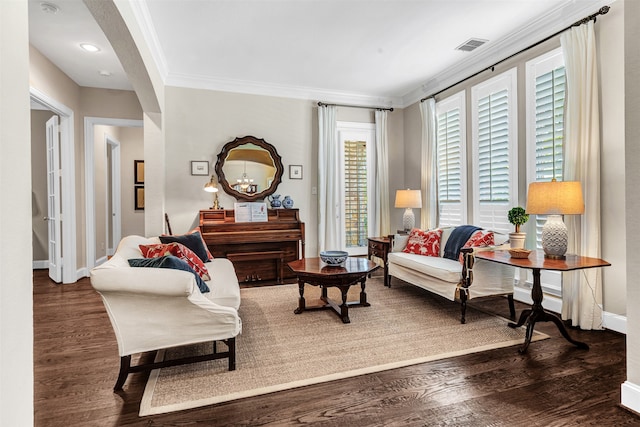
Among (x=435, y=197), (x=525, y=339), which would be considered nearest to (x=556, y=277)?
(x=525, y=339)

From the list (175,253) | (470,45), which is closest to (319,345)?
(175,253)

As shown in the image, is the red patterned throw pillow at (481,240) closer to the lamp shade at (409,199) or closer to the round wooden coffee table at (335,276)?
the round wooden coffee table at (335,276)

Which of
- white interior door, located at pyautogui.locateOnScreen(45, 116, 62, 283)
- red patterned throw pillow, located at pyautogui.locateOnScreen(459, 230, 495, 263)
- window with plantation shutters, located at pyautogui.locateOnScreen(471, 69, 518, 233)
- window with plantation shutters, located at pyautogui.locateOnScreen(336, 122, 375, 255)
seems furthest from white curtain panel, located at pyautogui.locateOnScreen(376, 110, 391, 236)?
white interior door, located at pyautogui.locateOnScreen(45, 116, 62, 283)

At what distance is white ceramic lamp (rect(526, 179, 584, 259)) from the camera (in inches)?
102

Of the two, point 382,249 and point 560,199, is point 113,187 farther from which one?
point 560,199

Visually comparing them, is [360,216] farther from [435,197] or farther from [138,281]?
[138,281]

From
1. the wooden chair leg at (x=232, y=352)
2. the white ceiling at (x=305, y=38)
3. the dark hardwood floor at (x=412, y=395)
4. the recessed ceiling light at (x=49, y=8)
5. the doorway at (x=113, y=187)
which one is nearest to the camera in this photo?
the dark hardwood floor at (x=412, y=395)

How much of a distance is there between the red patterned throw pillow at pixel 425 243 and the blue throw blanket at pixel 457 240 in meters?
0.13

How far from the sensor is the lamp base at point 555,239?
8.73ft

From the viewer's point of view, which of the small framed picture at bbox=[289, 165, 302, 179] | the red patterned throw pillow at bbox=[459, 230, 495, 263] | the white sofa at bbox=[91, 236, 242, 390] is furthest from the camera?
the small framed picture at bbox=[289, 165, 302, 179]

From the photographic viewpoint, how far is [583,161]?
2.92 metres

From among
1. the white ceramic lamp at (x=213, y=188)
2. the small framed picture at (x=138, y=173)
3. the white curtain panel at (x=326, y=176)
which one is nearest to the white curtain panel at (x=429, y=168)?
the white curtain panel at (x=326, y=176)

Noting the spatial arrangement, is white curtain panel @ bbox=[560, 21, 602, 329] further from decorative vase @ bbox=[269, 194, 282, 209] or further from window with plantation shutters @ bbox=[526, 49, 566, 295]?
decorative vase @ bbox=[269, 194, 282, 209]

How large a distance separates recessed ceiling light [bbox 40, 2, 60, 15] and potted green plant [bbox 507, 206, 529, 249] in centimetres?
452
